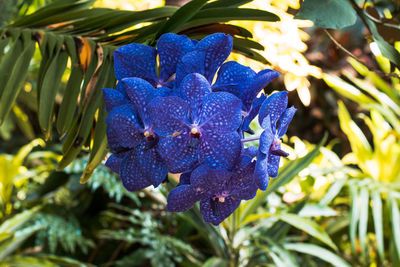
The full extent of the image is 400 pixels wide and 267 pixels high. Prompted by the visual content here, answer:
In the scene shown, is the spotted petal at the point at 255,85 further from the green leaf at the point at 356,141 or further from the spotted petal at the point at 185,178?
the green leaf at the point at 356,141

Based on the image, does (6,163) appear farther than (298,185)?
Yes

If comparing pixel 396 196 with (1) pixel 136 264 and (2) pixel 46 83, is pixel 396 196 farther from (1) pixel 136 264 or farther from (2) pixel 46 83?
(2) pixel 46 83

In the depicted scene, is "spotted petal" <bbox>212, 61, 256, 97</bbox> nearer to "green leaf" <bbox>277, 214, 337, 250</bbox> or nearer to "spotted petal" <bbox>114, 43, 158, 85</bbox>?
"spotted petal" <bbox>114, 43, 158, 85</bbox>

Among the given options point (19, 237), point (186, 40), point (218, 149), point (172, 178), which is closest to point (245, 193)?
point (218, 149)

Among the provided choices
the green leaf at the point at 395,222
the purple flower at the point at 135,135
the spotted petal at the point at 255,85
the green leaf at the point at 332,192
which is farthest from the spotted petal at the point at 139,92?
the green leaf at the point at 395,222

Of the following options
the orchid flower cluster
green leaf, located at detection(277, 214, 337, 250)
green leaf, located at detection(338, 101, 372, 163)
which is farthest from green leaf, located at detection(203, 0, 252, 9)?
green leaf, located at detection(338, 101, 372, 163)

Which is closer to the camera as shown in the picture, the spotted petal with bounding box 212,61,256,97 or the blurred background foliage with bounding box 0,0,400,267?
the spotted petal with bounding box 212,61,256,97

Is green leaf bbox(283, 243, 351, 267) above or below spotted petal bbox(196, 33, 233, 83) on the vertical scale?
below
